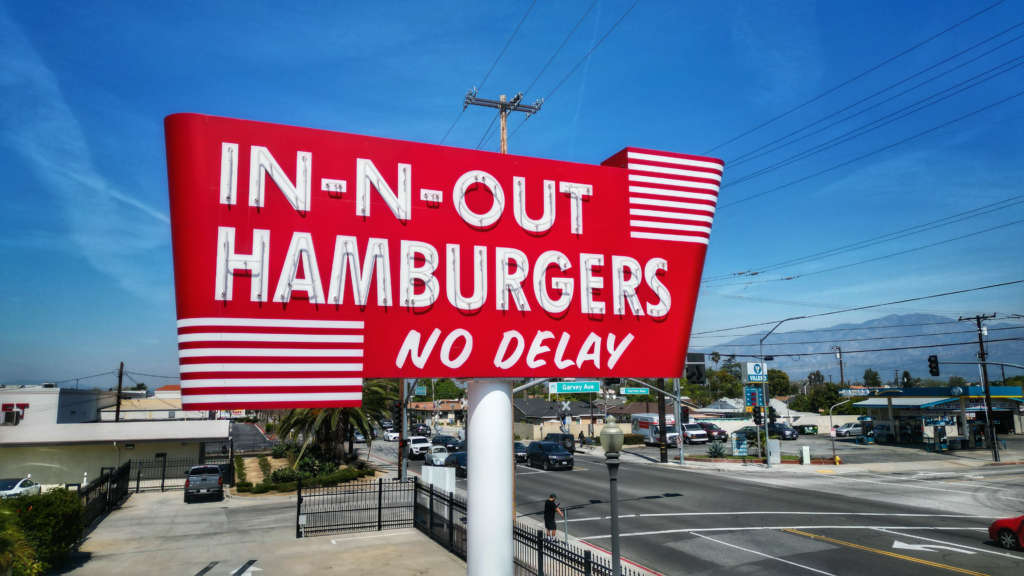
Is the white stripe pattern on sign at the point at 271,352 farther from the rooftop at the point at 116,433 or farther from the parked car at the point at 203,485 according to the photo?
the rooftop at the point at 116,433

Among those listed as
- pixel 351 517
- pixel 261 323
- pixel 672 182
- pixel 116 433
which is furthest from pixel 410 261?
pixel 116 433

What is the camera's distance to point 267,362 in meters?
9.05

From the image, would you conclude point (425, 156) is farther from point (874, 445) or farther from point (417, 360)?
point (874, 445)

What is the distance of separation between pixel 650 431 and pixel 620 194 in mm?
54418

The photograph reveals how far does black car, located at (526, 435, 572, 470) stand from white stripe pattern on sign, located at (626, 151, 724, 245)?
1224 inches

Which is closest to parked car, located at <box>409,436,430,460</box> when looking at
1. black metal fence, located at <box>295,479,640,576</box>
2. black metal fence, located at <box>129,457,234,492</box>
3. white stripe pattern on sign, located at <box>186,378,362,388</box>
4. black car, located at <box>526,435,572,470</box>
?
black car, located at <box>526,435,572,470</box>

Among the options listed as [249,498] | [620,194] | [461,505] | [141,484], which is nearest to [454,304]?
[620,194]

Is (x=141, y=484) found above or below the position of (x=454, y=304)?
below

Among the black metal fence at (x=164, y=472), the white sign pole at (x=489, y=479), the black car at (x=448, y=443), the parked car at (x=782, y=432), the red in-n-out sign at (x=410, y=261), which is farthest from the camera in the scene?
the parked car at (x=782, y=432)

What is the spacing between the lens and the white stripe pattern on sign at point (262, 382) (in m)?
8.78

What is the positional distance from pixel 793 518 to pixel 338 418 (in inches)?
1036

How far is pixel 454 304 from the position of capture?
10281mm

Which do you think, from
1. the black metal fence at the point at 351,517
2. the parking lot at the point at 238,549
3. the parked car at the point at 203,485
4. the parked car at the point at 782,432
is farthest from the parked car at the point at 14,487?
the parked car at the point at 782,432

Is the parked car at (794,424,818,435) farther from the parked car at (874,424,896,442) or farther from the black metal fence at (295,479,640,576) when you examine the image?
the black metal fence at (295,479,640,576)
